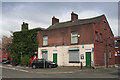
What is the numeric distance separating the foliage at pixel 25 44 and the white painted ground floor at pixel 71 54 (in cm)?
226

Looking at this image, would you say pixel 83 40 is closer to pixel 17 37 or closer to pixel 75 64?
pixel 75 64

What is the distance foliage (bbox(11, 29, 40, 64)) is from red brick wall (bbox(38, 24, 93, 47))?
4.64 ft

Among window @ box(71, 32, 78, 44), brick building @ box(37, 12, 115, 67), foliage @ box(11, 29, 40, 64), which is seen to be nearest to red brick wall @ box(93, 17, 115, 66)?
brick building @ box(37, 12, 115, 67)

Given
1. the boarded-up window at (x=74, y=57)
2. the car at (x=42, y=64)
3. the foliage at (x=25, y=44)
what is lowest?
the car at (x=42, y=64)

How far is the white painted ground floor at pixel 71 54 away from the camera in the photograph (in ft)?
82.5

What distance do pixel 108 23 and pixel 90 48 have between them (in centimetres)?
888

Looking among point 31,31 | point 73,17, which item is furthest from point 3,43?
point 73,17

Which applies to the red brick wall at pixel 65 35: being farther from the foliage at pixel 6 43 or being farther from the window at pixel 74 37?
the foliage at pixel 6 43

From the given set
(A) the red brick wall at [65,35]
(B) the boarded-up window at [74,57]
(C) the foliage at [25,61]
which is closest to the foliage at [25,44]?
(C) the foliage at [25,61]

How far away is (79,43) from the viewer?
2645cm

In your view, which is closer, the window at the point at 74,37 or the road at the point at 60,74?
the road at the point at 60,74

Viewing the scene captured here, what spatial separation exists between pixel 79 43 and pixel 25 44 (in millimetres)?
12118

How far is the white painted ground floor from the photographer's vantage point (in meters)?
25.1

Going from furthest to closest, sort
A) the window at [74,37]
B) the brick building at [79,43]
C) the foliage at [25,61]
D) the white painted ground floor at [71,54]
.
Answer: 1. the foliage at [25,61]
2. the window at [74,37]
3. the brick building at [79,43]
4. the white painted ground floor at [71,54]
